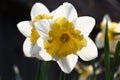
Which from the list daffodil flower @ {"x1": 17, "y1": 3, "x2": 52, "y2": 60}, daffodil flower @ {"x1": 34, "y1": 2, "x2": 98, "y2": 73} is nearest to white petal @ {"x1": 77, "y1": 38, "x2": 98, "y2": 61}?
daffodil flower @ {"x1": 34, "y1": 2, "x2": 98, "y2": 73}

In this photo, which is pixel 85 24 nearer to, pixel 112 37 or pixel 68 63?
pixel 68 63

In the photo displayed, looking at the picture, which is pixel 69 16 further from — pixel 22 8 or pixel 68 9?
pixel 22 8

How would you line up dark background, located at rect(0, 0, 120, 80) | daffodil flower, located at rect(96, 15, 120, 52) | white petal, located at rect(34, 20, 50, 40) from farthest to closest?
1. dark background, located at rect(0, 0, 120, 80)
2. daffodil flower, located at rect(96, 15, 120, 52)
3. white petal, located at rect(34, 20, 50, 40)

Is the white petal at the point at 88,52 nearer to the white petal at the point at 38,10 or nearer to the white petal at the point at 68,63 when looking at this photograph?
the white petal at the point at 68,63

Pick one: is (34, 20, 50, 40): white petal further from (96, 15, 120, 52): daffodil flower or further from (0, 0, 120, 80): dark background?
(0, 0, 120, 80): dark background

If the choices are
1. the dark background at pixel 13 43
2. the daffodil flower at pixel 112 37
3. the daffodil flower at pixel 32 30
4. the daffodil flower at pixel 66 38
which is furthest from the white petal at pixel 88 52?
the dark background at pixel 13 43

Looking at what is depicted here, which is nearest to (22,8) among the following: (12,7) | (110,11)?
(12,7)
